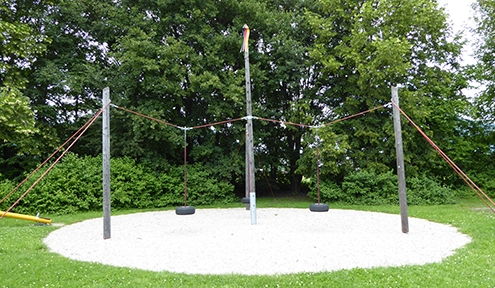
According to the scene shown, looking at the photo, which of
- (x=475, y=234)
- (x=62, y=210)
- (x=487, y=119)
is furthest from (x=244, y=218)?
(x=487, y=119)

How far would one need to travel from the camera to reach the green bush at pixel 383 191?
47.0 ft

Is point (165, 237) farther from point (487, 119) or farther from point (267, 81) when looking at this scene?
point (487, 119)

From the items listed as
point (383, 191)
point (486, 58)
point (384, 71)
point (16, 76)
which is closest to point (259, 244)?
point (383, 191)

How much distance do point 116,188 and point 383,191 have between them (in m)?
11.1

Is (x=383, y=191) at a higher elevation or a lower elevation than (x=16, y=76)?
lower

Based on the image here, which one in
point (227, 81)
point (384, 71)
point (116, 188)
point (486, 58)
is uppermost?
point (486, 58)

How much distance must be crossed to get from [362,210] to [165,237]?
772 centimetres

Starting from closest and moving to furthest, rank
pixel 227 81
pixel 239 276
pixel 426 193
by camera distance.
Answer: pixel 239 276 < pixel 426 193 < pixel 227 81

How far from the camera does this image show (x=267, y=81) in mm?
17344

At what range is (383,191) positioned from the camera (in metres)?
14.7

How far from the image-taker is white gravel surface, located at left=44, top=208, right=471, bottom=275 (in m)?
5.27

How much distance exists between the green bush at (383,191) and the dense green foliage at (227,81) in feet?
0.71

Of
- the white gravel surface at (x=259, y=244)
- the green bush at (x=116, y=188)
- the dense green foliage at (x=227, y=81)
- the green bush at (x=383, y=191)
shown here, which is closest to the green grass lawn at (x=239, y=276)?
the white gravel surface at (x=259, y=244)

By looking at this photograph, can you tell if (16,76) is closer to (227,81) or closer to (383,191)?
(227,81)
